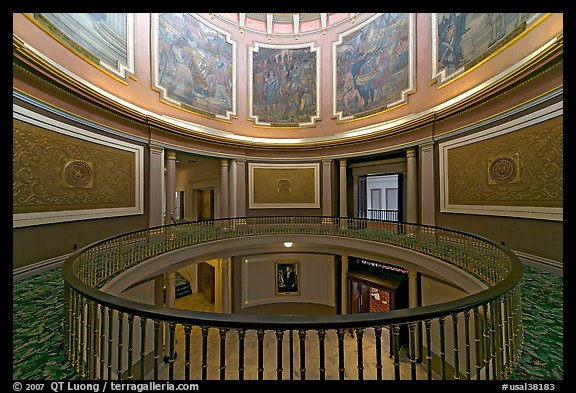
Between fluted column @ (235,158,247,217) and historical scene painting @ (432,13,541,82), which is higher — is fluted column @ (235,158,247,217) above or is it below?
below

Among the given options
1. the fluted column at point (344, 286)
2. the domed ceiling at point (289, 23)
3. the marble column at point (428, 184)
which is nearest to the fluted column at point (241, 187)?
the fluted column at point (344, 286)

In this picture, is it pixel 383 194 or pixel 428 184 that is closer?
pixel 428 184

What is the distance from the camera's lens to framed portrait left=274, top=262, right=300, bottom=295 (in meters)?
11.8

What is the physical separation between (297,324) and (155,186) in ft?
28.4

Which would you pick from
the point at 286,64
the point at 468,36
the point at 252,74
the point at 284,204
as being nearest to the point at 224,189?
the point at 284,204

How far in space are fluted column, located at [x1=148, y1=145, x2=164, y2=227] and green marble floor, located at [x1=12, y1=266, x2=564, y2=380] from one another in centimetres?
428

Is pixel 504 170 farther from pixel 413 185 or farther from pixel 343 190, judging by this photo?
pixel 343 190

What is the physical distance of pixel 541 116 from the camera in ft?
17.1

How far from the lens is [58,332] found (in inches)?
104

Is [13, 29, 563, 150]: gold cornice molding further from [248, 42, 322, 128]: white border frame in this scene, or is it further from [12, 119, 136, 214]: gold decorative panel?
[12, 119, 136, 214]: gold decorative panel

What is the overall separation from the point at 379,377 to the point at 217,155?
1069 centimetres

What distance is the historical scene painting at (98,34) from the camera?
6013 millimetres

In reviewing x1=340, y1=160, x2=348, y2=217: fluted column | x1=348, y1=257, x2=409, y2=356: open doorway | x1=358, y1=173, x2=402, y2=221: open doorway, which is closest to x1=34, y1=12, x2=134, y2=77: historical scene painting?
x1=340, y1=160, x2=348, y2=217: fluted column

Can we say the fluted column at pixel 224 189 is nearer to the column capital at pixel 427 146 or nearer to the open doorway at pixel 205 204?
the open doorway at pixel 205 204
